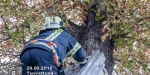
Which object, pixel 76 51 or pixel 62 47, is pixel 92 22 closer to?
pixel 76 51

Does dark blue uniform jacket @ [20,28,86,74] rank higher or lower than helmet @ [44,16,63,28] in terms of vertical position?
lower

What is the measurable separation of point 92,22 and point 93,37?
1.00ft

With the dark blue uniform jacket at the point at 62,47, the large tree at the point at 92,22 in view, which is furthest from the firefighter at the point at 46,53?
the large tree at the point at 92,22

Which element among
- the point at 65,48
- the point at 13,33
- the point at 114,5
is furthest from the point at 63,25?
the point at 114,5

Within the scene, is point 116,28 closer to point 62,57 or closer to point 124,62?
point 124,62

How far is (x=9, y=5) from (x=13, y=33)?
17.6 inches

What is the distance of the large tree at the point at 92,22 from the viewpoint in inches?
132

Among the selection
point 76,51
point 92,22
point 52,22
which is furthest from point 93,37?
point 52,22

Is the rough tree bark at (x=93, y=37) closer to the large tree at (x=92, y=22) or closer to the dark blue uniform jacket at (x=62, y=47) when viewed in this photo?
the large tree at (x=92, y=22)

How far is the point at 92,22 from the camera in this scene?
4.59 metres

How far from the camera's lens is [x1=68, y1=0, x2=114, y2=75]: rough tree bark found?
14.6 feet

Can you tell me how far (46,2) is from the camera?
383cm

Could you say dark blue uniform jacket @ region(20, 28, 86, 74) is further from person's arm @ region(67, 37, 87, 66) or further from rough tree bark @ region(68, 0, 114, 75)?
rough tree bark @ region(68, 0, 114, 75)

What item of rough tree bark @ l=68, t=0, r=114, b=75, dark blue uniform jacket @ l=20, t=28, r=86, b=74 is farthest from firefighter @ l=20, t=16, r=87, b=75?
rough tree bark @ l=68, t=0, r=114, b=75
